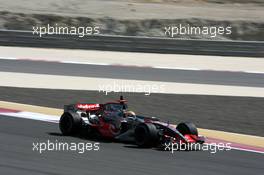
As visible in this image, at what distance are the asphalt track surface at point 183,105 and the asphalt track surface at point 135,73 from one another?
3.44 metres

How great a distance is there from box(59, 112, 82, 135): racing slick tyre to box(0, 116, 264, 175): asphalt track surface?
154 mm

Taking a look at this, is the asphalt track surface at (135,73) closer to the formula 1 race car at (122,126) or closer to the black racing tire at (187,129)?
the formula 1 race car at (122,126)

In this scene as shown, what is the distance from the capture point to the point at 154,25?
32062 millimetres

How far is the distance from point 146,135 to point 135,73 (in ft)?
36.8

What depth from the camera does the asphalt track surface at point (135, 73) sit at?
21031 millimetres

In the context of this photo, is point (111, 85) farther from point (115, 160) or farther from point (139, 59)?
point (115, 160)

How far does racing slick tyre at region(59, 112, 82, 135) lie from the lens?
Result: 1173 centimetres

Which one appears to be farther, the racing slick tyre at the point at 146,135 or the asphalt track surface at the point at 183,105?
the asphalt track surface at the point at 183,105

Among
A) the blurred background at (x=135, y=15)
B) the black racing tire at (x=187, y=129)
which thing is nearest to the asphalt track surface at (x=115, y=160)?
the black racing tire at (x=187, y=129)

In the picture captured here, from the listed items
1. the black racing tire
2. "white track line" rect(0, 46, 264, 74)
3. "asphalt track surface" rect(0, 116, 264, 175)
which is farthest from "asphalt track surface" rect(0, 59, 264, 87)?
"asphalt track surface" rect(0, 116, 264, 175)

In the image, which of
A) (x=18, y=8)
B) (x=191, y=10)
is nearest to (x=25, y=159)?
(x=18, y=8)

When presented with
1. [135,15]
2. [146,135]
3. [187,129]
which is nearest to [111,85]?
[187,129]

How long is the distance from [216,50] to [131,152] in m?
15.3

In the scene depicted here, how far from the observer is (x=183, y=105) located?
16.0 meters
